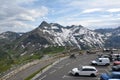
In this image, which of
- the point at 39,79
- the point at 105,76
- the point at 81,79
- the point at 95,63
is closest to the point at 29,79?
the point at 39,79

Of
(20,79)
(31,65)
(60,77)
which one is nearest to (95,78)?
(60,77)

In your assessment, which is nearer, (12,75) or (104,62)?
(12,75)

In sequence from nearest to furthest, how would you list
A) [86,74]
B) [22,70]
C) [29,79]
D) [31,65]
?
[29,79], [86,74], [22,70], [31,65]

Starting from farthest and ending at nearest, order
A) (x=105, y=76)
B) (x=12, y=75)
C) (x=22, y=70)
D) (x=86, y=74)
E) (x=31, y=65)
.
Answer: (x=31, y=65) < (x=22, y=70) < (x=12, y=75) < (x=86, y=74) < (x=105, y=76)

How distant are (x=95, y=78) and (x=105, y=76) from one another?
30.6 ft

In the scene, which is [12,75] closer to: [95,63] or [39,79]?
[39,79]

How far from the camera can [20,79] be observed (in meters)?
53.0

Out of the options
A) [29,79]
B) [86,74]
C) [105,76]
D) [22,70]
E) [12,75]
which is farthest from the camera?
[22,70]

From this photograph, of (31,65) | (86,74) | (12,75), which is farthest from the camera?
(31,65)

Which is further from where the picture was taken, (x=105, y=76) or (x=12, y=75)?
(x=12, y=75)

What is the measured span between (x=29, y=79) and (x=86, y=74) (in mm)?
11491

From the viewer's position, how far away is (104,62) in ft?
230

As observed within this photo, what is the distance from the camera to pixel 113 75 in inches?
1704

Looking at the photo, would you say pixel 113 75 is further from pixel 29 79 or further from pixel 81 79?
pixel 29 79
